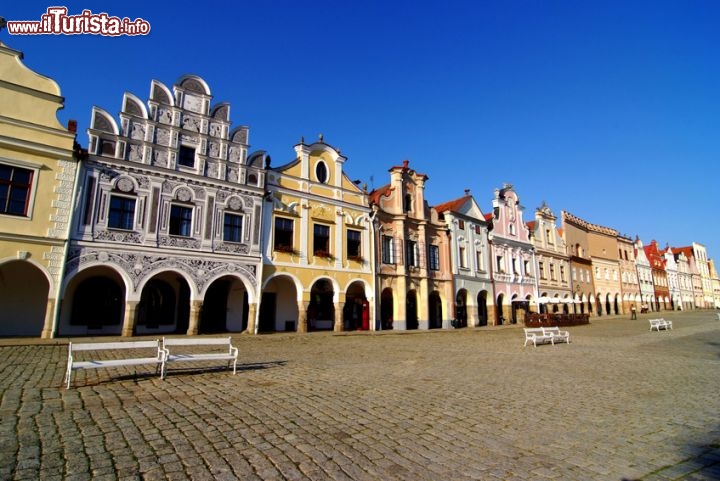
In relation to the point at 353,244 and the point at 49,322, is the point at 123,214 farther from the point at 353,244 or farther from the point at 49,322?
the point at 353,244

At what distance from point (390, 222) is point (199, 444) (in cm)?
2505

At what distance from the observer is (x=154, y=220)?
752 inches

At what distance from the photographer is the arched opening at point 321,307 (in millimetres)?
26031

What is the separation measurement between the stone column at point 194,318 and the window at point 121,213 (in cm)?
455

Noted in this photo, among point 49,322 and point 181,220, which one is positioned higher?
point 181,220

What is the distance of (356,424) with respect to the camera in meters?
5.14

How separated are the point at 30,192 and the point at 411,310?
22548 millimetres

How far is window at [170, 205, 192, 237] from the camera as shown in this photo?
19.8m

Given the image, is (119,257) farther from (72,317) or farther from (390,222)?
(390,222)

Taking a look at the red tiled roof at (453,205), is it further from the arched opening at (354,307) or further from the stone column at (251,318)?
the stone column at (251,318)

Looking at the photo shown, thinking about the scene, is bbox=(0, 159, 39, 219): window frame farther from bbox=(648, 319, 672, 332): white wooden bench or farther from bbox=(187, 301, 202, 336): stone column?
bbox=(648, 319, 672, 332): white wooden bench

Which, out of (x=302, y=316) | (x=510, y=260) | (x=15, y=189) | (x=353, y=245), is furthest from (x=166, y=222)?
(x=510, y=260)

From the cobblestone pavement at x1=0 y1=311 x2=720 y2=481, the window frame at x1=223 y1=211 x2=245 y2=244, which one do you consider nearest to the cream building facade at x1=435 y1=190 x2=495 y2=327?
the window frame at x1=223 y1=211 x2=245 y2=244

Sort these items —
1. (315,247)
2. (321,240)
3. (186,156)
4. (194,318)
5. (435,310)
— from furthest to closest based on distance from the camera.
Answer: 1. (435,310)
2. (321,240)
3. (315,247)
4. (186,156)
5. (194,318)
